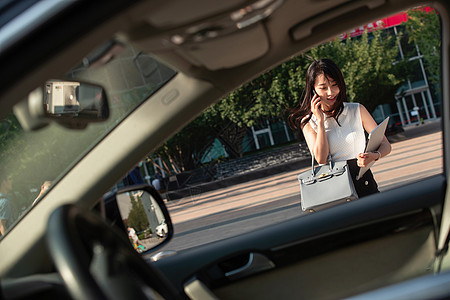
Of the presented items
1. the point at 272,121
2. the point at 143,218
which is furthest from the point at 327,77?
the point at 272,121

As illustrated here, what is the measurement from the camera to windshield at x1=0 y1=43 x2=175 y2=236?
128cm

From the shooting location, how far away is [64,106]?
1305 mm

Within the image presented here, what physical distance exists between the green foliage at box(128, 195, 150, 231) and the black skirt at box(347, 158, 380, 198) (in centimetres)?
117

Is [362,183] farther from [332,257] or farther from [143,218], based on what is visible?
[143,218]

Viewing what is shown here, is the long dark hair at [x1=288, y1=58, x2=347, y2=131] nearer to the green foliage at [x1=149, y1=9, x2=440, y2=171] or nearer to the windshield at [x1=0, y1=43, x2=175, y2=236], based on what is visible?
the windshield at [x1=0, y1=43, x2=175, y2=236]

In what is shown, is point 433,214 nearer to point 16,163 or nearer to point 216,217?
point 16,163

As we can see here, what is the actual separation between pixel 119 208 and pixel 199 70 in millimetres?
633

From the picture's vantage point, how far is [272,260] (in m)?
1.99

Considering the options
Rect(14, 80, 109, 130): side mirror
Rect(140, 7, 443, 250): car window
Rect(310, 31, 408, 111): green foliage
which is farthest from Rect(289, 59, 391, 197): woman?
Rect(310, 31, 408, 111): green foliage

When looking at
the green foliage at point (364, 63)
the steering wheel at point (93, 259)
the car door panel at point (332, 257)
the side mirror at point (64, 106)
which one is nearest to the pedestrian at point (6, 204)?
the side mirror at point (64, 106)

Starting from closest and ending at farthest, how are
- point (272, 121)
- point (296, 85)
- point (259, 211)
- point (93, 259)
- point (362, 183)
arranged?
point (93, 259) < point (362, 183) < point (259, 211) < point (296, 85) < point (272, 121)

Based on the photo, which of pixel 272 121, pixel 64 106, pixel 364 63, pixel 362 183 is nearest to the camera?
Result: pixel 64 106

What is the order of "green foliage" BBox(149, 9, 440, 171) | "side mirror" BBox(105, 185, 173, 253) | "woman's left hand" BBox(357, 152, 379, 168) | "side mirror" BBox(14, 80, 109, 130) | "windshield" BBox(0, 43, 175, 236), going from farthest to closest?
"green foliage" BBox(149, 9, 440, 171), "woman's left hand" BBox(357, 152, 379, 168), "side mirror" BBox(105, 185, 173, 253), "windshield" BBox(0, 43, 175, 236), "side mirror" BBox(14, 80, 109, 130)

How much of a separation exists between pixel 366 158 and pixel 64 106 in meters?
1.69
